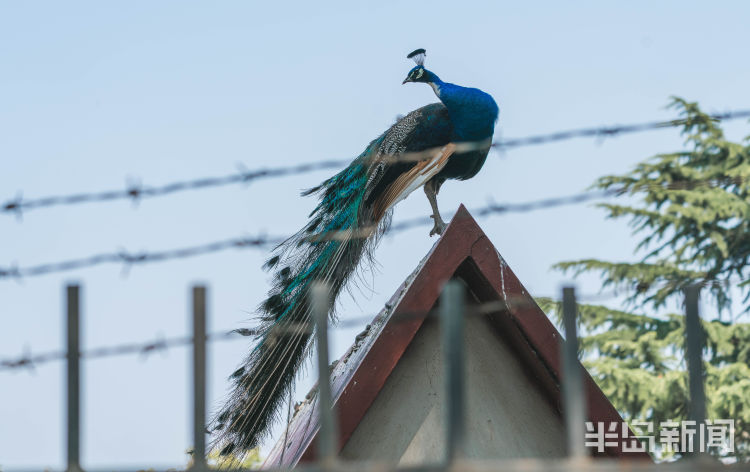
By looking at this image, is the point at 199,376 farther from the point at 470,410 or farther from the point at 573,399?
the point at 470,410

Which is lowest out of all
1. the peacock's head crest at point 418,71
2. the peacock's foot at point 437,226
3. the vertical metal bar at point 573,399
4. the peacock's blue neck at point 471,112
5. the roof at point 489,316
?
the vertical metal bar at point 573,399

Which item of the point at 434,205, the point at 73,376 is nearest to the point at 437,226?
the point at 434,205

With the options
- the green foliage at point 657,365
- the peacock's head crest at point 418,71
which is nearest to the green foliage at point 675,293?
the green foliage at point 657,365

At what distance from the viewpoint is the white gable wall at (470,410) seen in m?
6.77

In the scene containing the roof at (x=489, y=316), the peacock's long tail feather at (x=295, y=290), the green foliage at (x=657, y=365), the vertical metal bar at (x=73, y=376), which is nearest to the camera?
the vertical metal bar at (x=73, y=376)

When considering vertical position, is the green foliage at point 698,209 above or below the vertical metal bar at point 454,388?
above

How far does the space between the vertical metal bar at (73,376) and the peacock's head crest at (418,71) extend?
5.22m

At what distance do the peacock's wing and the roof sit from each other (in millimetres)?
1856

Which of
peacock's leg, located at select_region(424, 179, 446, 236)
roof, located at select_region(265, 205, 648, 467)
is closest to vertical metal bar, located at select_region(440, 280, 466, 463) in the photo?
roof, located at select_region(265, 205, 648, 467)

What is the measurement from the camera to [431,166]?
8.92 m

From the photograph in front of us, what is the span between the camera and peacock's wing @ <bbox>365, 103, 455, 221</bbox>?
877cm

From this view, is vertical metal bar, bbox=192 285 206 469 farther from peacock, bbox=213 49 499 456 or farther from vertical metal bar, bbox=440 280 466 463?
peacock, bbox=213 49 499 456

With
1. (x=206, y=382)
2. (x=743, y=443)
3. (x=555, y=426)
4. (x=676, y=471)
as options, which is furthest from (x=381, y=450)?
(x=743, y=443)

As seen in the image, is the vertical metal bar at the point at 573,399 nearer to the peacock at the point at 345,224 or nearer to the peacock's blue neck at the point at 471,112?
the peacock at the point at 345,224
